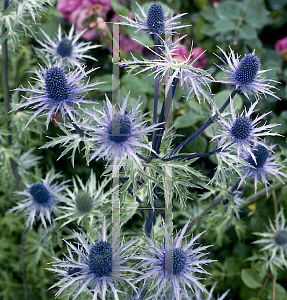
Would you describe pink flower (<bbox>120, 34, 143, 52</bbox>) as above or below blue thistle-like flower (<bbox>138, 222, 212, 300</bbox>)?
above

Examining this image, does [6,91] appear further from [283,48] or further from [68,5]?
[283,48]

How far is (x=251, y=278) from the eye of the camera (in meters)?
1.09

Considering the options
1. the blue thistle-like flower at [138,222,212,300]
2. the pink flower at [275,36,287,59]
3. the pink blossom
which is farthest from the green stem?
the pink flower at [275,36,287,59]

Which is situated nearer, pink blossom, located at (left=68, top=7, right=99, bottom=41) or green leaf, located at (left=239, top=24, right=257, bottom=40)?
pink blossom, located at (left=68, top=7, right=99, bottom=41)

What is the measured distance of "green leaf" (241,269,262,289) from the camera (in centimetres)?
106

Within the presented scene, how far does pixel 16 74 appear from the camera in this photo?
4.53 feet

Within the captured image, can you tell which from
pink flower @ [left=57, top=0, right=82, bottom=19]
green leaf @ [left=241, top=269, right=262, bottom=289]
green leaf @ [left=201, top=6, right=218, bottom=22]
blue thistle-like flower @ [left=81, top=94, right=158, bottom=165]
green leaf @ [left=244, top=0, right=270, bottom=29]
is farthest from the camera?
green leaf @ [left=201, top=6, right=218, bottom=22]

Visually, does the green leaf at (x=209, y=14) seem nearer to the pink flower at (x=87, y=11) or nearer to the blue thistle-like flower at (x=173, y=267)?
the pink flower at (x=87, y=11)

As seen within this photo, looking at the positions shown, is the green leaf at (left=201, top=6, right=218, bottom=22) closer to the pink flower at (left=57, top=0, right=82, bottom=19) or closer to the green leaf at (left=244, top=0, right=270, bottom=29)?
the green leaf at (left=244, top=0, right=270, bottom=29)

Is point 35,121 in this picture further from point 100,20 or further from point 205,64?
point 205,64

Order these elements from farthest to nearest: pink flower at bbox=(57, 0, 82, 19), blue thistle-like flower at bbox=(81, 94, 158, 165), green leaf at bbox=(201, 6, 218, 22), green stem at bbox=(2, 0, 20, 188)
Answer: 1. green leaf at bbox=(201, 6, 218, 22)
2. pink flower at bbox=(57, 0, 82, 19)
3. green stem at bbox=(2, 0, 20, 188)
4. blue thistle-like flower at bbox=(81, 94, 158, 165)

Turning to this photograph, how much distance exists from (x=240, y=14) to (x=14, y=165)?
1256 millimetres

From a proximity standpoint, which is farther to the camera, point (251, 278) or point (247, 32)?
point (247, 32)

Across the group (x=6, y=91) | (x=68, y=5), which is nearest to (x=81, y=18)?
(x=68, y=5)
